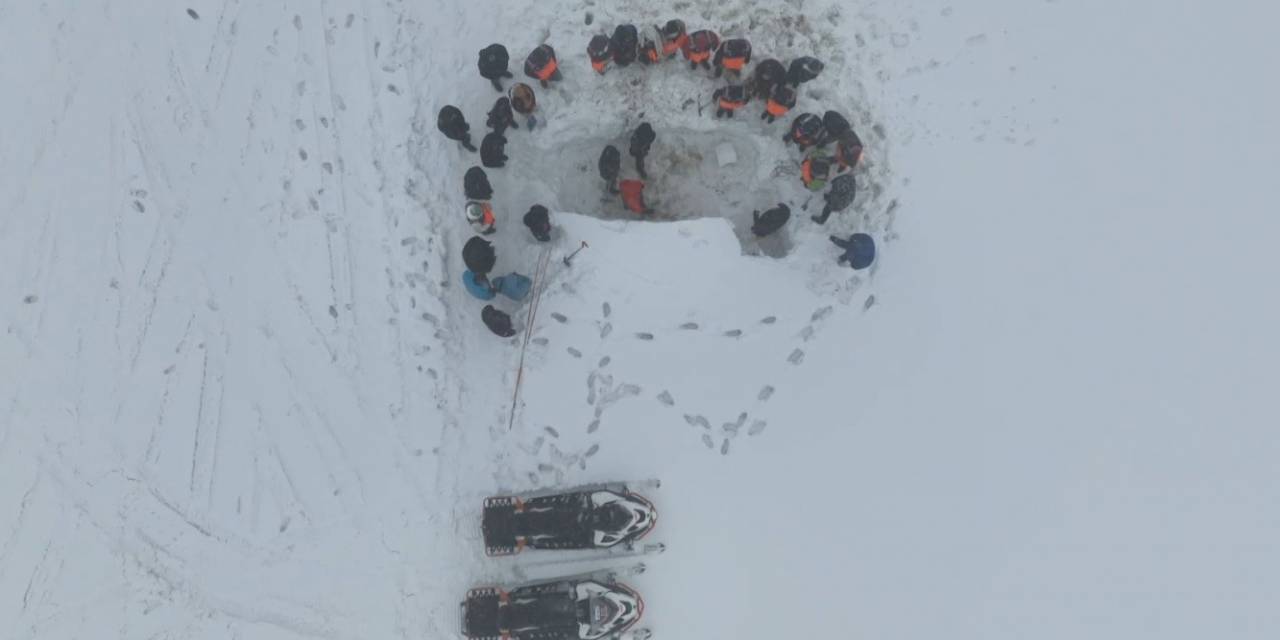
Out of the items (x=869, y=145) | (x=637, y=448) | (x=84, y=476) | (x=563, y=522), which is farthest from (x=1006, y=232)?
(x=84, y=476)

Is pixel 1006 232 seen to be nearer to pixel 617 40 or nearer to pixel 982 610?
pixel 982 610

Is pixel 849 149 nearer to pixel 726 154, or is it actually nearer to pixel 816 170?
pixel 816 170

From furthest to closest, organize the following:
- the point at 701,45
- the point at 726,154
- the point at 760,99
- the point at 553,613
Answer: the point at 726,154, the point at 760,99, the point at 701,45, the point at 553,613

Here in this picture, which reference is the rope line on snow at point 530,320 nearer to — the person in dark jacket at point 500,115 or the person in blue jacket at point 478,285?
the person in blue jacket at point 478,285

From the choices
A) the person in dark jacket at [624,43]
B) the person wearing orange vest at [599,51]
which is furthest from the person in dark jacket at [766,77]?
the person wearing orange vest at [599,51]

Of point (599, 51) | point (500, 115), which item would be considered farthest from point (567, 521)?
point (599, 51)
